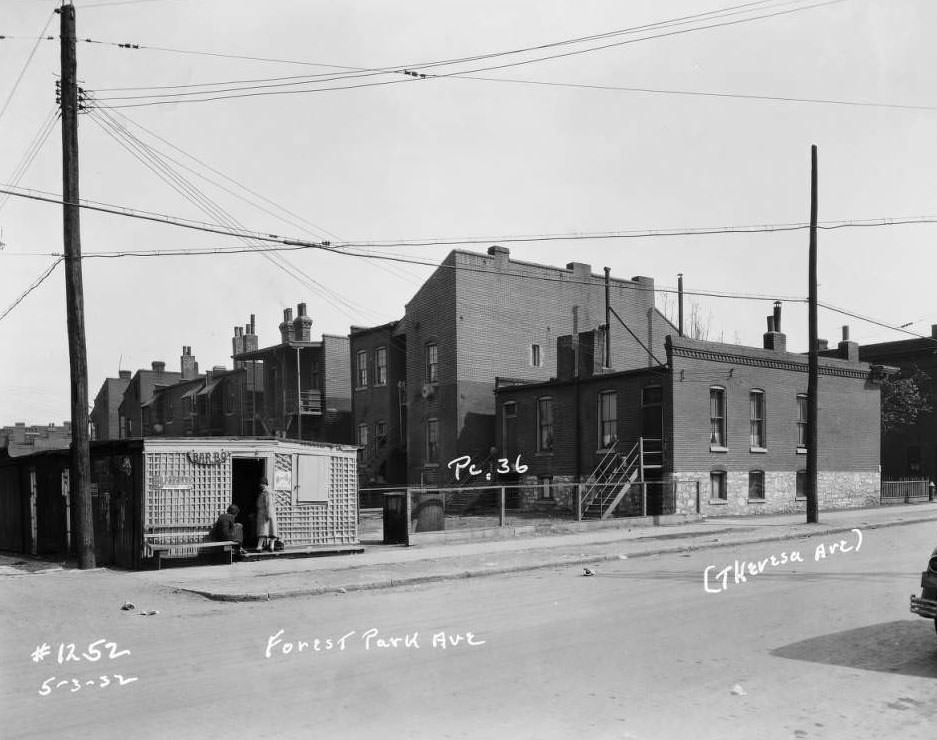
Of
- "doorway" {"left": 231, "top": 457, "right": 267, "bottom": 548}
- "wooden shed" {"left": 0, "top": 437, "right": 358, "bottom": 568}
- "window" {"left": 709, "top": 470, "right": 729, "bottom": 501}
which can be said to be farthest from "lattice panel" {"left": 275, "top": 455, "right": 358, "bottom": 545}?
"window" {"left": 709, "top": 470, "right": 729, "bottom": 501}

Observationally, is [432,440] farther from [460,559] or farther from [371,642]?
[371,642]

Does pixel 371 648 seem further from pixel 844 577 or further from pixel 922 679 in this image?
pixel 844 577

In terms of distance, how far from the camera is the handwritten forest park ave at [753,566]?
48.8ft

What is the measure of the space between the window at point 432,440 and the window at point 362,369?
597cm

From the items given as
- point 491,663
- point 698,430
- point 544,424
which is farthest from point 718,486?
point 491,663

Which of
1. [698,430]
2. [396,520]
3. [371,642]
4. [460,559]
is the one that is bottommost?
[460,559]

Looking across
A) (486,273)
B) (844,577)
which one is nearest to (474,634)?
(844,577)

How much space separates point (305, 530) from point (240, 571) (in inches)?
123

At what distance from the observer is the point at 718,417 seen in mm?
33625

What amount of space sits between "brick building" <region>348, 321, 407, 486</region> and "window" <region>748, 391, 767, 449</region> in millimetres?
16160

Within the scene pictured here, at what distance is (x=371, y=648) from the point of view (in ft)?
32.7

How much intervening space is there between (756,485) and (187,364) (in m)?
46.2

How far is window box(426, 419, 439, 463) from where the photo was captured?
4097cm

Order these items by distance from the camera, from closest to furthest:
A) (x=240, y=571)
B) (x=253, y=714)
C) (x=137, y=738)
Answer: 1. (x=137, y=738)
2. (x=253, y=714)
3. (x=240, y=571)
